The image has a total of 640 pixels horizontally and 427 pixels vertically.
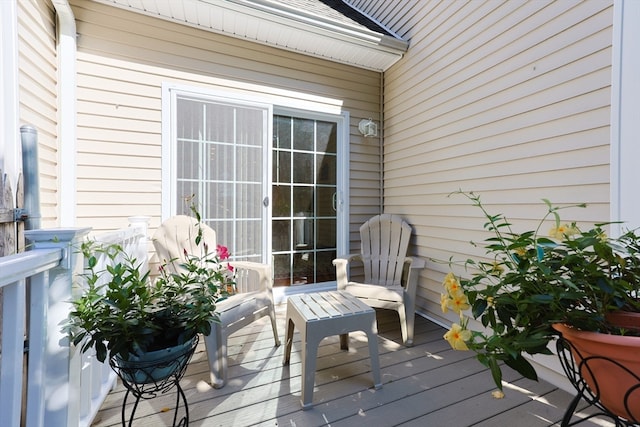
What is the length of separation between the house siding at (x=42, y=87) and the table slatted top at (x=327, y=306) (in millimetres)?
1955

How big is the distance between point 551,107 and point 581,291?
5.12 feet

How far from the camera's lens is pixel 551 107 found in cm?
185

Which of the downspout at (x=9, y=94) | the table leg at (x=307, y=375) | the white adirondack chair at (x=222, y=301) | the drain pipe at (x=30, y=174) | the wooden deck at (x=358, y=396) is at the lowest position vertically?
the wooden deck at (x=358, y=396)

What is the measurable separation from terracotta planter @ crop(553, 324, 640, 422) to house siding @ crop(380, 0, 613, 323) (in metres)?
1.26

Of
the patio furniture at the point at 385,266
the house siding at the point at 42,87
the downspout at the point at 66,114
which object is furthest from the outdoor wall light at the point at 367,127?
the house siding at the point at 42,87

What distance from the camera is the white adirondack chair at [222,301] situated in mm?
1827

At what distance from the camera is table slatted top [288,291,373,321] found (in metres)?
1.76

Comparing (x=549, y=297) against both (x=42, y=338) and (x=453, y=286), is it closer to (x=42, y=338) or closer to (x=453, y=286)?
(x=453, y=286)

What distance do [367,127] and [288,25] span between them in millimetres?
1360

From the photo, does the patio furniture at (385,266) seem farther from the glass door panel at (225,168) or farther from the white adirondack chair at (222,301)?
the glass door panel at (225,168)

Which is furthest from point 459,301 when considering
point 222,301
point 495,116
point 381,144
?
point 381,144

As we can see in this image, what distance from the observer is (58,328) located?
1.10 meters

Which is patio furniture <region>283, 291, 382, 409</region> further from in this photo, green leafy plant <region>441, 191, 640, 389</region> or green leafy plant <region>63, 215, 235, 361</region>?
green leafy plant <region>441, 191, 640, 389</region>

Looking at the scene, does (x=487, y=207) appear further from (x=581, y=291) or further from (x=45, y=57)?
(x=45, y=57)
